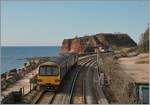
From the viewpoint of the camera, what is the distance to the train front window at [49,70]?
96.0ft

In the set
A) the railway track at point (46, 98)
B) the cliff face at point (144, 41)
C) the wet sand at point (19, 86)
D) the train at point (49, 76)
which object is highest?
the cliff face at point (144, 41)

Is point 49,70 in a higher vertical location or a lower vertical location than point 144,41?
lower

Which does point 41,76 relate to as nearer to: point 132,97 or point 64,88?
point 64,88

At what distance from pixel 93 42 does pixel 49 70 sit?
316 feet

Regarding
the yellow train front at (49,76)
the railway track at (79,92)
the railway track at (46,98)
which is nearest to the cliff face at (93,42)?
the railway track at (79,92)

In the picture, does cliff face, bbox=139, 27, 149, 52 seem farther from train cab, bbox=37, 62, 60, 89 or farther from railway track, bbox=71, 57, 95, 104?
train cab, bbox=37, 62, 60, 89

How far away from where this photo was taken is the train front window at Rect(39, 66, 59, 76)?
29.2 m

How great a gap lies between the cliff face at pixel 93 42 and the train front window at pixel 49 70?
70145 millimetres

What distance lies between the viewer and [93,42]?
125062mm

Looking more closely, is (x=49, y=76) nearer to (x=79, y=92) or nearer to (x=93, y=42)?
(x=79, y=92)

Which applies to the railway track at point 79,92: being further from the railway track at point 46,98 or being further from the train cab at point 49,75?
the train cab at point 49,75

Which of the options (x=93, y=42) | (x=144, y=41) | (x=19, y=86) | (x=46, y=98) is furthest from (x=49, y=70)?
(x=93, y=42)

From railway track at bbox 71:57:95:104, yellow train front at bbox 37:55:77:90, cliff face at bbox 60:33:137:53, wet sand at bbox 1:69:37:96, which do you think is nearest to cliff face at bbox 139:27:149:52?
cliff face at bbox 60:33:137:53

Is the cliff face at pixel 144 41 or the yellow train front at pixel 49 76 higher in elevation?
the cliff face at pixel 144 41
